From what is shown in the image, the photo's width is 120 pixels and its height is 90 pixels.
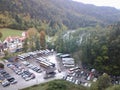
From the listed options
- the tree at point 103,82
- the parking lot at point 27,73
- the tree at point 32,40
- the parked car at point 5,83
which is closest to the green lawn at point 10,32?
the tree at point 32,40

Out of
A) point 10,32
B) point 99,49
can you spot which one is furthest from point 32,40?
A: point 99,49

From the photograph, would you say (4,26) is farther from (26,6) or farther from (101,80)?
(101,80)

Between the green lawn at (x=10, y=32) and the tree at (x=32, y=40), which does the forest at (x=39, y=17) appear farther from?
the tree at (x=32, y=40)

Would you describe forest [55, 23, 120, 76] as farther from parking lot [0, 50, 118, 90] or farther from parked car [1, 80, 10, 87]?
parked car [1, 80, 10, 87]

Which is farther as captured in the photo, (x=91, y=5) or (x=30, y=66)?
(x=91, y=5)

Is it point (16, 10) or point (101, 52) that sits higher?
point (16, 10)

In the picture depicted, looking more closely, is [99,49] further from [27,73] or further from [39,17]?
[39,17]

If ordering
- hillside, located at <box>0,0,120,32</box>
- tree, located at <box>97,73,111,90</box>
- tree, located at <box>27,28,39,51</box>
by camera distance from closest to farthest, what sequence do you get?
tree, located at <box>97,73,111,90</box> < tree, located at <box>27,28,39,51</box> < hillside, located at <box>0,0,120,32</box>

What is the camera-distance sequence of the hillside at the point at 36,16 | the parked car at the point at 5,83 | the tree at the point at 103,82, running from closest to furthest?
the tree at the point at 103,82 → the parked car at the point at 5,83 → the hillside at the point at 36,16

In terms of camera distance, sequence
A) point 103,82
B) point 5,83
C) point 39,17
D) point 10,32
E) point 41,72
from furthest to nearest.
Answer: point 39,17 < point 10,32 < point 41,72 < point 5,83 < point 103,82

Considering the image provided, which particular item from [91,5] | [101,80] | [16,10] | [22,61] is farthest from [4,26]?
[91,5]

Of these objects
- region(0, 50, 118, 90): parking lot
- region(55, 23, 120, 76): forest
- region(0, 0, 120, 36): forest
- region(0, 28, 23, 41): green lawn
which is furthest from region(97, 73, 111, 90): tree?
region(0, 0, 120, 36): forest
